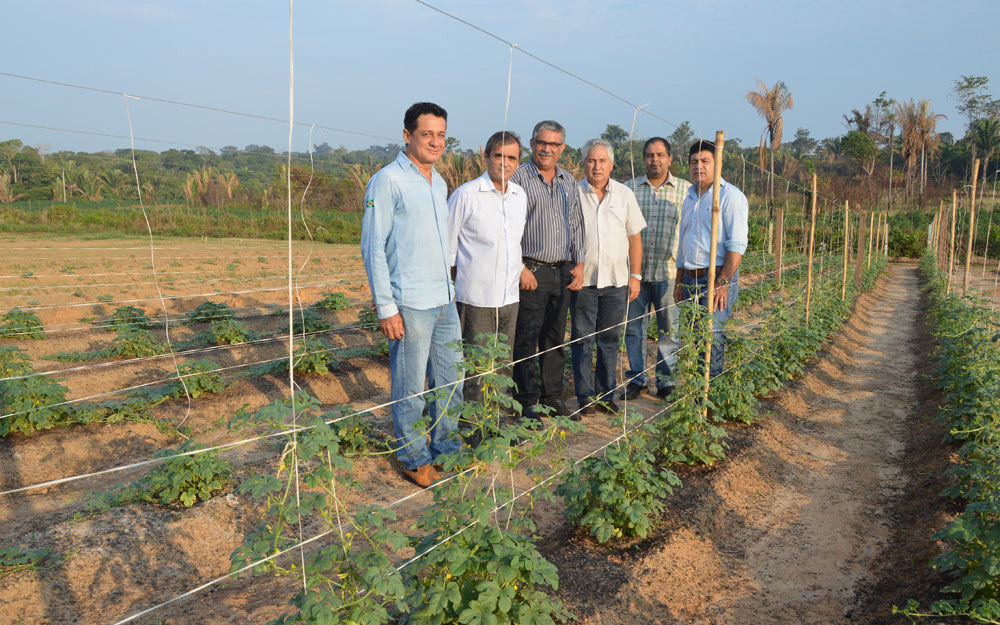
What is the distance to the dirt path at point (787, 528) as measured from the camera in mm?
Result: 2672

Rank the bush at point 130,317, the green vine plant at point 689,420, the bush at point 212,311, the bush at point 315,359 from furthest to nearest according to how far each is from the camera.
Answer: the bush at point 212,311 → the bush at point 130,317 → the bush at point 315,359 → the green vine plant at point 689,420

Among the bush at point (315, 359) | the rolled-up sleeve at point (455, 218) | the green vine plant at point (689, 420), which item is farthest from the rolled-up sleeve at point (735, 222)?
the bush at point (315, 359)

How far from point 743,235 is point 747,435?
147 centimetres

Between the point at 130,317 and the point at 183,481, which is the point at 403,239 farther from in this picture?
the point at 130,317

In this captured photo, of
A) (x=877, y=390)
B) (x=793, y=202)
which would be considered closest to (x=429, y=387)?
(x=877, y=390)

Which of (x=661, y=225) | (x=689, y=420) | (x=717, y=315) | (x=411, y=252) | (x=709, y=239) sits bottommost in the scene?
(x=689, y=420)

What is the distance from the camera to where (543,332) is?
15.4 ft

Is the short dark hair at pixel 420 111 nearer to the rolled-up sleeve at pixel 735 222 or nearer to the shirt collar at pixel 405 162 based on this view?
the shirt collar at pixel 405 162

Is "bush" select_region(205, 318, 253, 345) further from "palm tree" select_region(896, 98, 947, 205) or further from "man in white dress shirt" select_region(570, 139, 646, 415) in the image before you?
"palm tree" select_region(896, 98, 947, 205)

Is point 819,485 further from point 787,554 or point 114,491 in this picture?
point 114,491

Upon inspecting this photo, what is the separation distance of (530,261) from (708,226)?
153cm

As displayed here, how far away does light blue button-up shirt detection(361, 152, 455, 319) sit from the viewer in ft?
10.6

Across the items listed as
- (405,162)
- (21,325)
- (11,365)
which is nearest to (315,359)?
(11,365)

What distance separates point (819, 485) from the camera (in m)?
4.01
